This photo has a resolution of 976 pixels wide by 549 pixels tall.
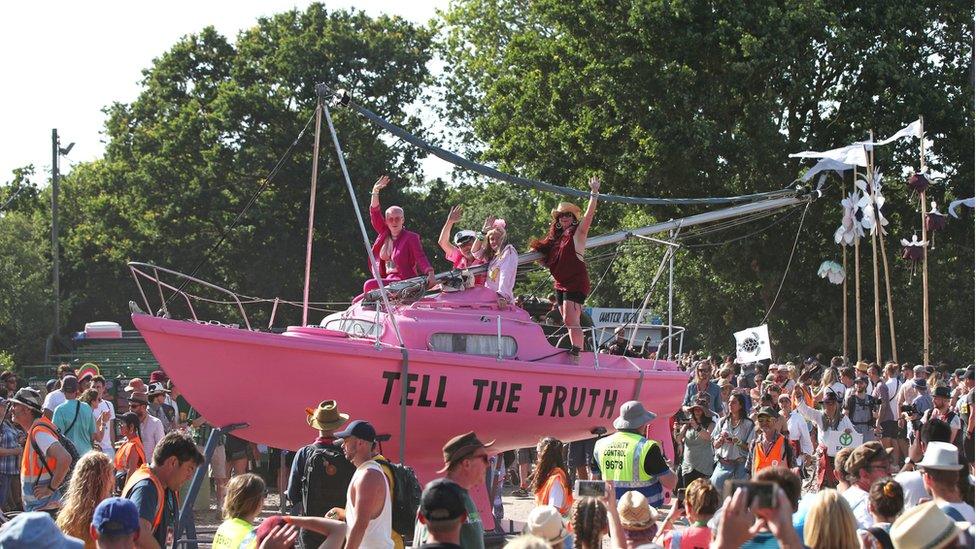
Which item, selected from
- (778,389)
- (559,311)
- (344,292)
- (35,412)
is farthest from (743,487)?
(344,292)

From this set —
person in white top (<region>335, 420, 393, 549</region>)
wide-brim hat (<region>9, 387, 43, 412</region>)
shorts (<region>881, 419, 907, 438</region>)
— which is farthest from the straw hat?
shorts (<region>881, 419, 907, 438</region>)

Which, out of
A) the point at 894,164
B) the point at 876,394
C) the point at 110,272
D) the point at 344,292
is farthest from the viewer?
the point at 110,272

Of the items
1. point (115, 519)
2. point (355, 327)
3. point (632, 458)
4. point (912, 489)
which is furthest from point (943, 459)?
point (355, 327)

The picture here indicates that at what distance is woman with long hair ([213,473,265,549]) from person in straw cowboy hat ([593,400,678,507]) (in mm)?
3799

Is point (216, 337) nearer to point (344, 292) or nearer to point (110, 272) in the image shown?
point (344, 292)

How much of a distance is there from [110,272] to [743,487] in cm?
5012

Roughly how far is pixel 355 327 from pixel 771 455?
4.85m

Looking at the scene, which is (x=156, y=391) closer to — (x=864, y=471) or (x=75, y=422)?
(x=75, y=422)

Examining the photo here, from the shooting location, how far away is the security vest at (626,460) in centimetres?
1038

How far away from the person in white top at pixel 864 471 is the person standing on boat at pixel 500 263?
25.1ft

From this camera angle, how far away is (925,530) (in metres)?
5.89

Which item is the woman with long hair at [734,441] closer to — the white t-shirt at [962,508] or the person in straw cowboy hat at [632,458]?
the person in straw cowboy hat at [632,458]

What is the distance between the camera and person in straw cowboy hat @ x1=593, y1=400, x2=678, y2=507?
34.1ft

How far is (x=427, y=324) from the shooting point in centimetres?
1529
